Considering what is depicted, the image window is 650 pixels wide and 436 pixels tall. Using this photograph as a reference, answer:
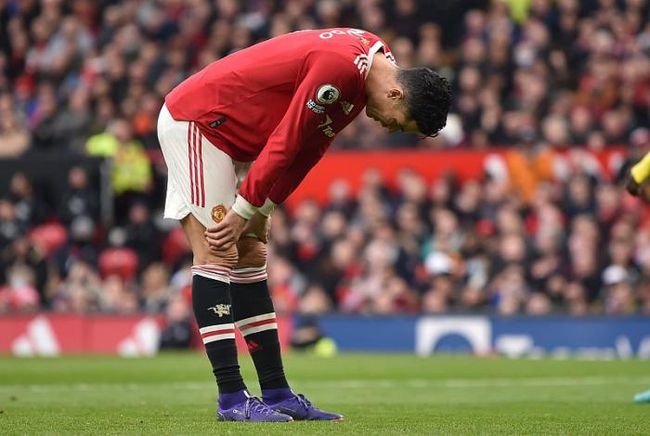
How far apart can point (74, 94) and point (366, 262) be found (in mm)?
7015

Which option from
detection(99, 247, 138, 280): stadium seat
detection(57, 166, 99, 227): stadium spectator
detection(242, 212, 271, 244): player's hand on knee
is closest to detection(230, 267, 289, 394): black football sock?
detection(242, 212, 271, 244): player's hand on knee

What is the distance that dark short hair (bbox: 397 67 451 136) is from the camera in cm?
706

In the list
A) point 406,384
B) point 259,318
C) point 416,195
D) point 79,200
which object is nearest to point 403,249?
point 416,195

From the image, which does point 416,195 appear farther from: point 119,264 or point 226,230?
→ point 226,230

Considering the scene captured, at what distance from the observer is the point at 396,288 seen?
18734mm

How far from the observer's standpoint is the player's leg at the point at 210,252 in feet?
23.8

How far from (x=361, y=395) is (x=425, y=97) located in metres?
3.47

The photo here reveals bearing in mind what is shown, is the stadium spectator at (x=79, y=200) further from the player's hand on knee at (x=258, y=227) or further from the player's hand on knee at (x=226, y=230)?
the player's hand on knee at (x=226, y=230)

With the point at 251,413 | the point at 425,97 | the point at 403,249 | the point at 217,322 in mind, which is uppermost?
the point at 403,249

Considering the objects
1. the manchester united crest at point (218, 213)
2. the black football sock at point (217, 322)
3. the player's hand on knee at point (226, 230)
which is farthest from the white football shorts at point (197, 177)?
the black football sock at point (217, 322)

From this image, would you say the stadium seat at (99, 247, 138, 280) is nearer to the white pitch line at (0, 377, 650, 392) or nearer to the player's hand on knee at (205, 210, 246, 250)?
the white pitch line at (0, 377, 650, 392)

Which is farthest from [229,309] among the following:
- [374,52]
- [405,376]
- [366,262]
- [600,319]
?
[366,262]

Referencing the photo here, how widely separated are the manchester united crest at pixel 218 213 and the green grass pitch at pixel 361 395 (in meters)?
1.06

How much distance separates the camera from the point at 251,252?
25.1ft
